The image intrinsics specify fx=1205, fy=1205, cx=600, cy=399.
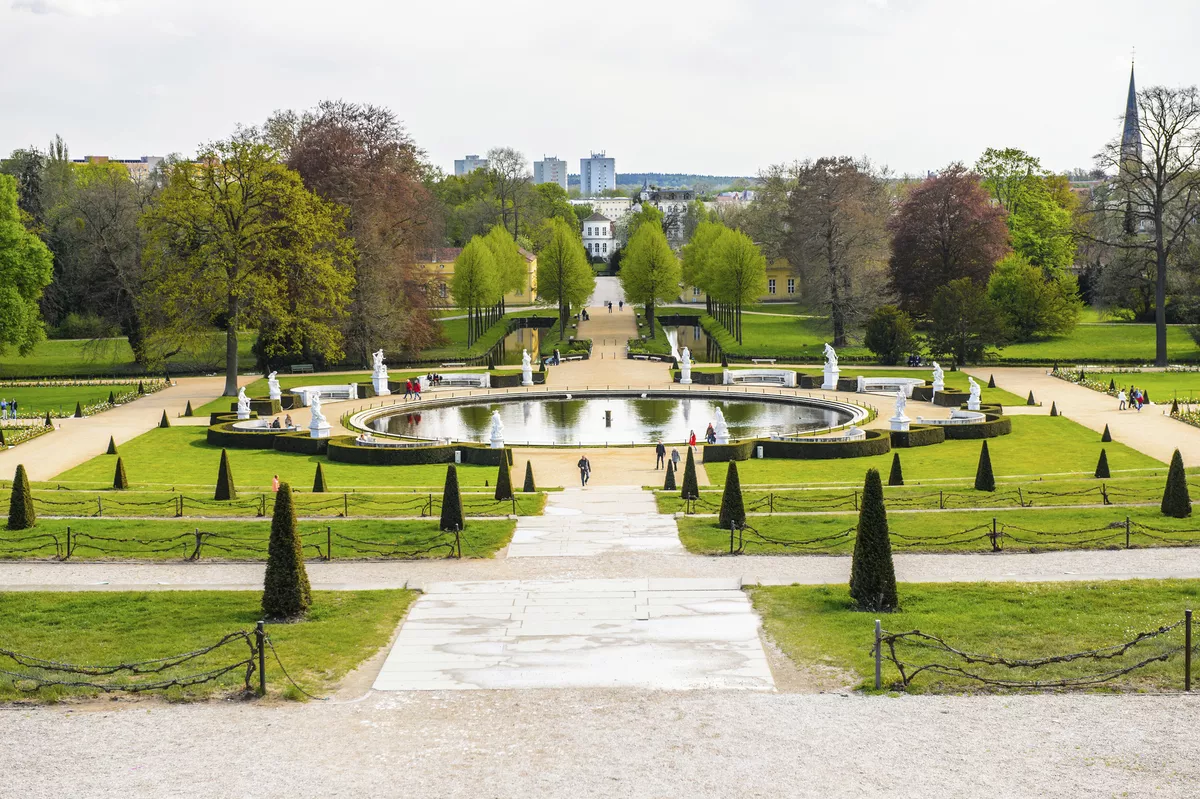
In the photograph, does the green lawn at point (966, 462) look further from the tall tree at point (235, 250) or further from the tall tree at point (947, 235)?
the tall tree at point (947, 235)

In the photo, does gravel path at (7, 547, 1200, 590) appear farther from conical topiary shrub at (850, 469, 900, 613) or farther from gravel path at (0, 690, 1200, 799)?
gravel path at (0, 690, 1200, 799)

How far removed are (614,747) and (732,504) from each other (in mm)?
13400

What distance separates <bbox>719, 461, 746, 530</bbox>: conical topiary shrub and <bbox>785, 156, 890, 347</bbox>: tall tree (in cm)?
5229

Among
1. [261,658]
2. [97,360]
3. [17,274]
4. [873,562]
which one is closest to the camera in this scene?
[261,658]

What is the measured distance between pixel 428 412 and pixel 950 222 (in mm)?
42684

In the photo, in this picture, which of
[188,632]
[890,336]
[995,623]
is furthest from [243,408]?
[995,623]

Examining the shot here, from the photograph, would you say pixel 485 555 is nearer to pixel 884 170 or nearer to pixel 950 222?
pixel 950 222

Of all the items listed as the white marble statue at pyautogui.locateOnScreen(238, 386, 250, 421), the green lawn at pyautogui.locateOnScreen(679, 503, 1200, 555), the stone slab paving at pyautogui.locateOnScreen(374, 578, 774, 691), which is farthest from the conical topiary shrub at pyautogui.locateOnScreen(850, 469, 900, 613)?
the white marble statue at pyautogui.locateOnScreen(238, 386, 250, 421)

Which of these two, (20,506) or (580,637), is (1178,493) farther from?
(20,506)

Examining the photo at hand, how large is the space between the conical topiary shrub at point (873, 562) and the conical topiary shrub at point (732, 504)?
665cm

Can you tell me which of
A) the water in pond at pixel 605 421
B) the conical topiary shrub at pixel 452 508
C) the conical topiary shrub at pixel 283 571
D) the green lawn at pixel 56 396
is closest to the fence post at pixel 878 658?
the conical topiary shrub at pixel 283 571

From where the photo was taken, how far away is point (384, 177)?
7662 centimetres

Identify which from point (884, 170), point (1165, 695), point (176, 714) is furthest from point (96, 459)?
point (884, 170)

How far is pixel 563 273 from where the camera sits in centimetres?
9481
